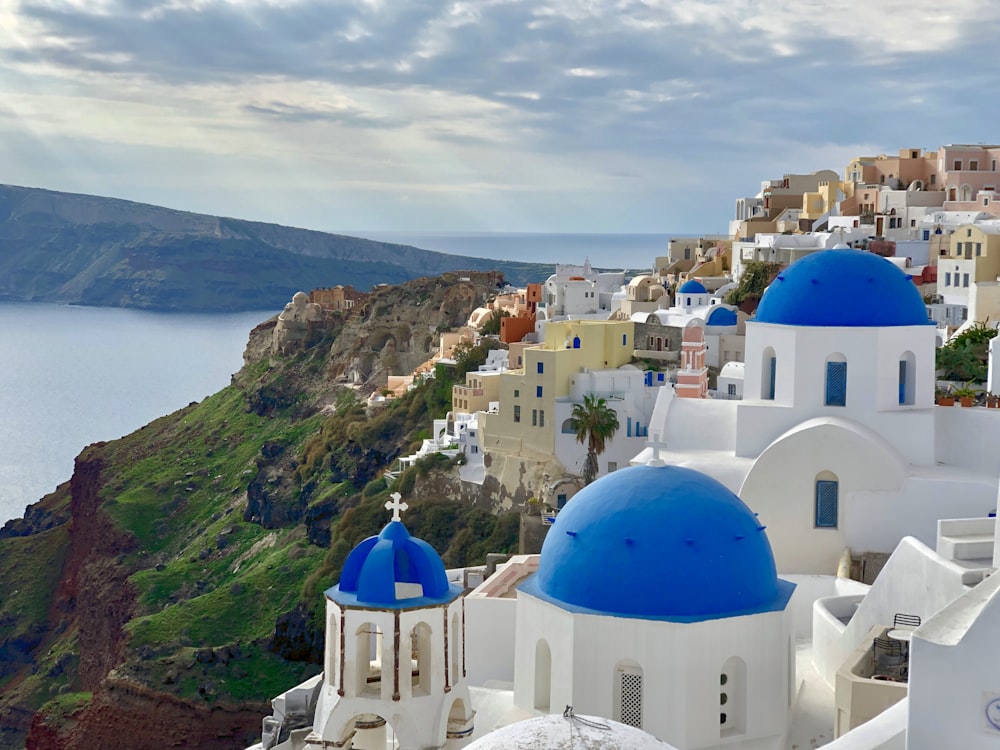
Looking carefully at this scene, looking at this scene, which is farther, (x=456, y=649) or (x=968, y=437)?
(x=968, y=437)

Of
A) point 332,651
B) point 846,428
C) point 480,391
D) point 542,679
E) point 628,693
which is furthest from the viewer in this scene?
point 480,391

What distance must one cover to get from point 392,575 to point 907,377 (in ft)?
35.0

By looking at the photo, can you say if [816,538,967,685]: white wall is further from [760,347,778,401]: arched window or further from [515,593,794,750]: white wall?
[760,347,778,401]: arched window

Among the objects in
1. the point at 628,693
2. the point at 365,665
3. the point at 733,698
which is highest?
the point at 365,665

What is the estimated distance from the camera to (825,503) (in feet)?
68.8

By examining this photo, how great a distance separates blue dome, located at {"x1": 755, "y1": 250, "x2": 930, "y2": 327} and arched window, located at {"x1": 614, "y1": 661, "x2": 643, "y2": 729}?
8809 mm

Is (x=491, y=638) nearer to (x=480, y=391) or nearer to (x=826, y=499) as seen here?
(x=826, y=499)

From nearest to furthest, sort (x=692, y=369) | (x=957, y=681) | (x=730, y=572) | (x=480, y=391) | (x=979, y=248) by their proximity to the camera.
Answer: (x=957, y=681), (x=730, y=572), (x=692, y=369), (x=979, y=248), (x=480, y=391)

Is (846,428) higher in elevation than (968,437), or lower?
higher

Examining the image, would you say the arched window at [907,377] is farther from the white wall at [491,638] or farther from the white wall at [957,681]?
the white wall at [957,681]

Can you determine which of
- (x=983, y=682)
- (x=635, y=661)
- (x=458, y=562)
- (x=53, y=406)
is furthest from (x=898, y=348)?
(x=53, y=406)

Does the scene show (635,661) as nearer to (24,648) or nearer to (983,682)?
(983,682)

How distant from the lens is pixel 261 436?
71.7m

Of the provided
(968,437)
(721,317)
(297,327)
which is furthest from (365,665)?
(297,327)
